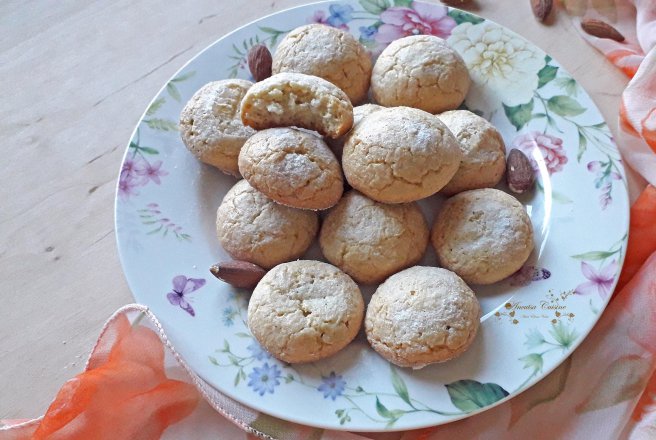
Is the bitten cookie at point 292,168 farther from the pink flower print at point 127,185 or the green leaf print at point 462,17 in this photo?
the green leaf print at point 462,17

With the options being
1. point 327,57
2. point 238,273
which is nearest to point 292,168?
point 238,273

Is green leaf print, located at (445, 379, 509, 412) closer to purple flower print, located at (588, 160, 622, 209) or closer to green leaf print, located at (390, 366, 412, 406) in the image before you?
green leaf print, located at (390, 366, 412, 406)

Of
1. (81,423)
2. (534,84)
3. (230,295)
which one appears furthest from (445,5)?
(81,423)

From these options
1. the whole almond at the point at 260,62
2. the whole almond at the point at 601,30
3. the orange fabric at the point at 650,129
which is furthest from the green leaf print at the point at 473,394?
the whole almond at the point at 601,30

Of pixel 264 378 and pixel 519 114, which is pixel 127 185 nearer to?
pixel 264 378

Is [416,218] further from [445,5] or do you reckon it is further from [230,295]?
[445,5]

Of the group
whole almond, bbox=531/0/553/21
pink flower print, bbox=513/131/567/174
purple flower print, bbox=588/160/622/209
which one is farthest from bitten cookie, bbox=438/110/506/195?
whole almond, bbox=531/0/553/21

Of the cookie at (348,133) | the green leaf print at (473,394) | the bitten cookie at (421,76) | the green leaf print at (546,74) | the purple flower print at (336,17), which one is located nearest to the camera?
the green leaf print at (473,394)
